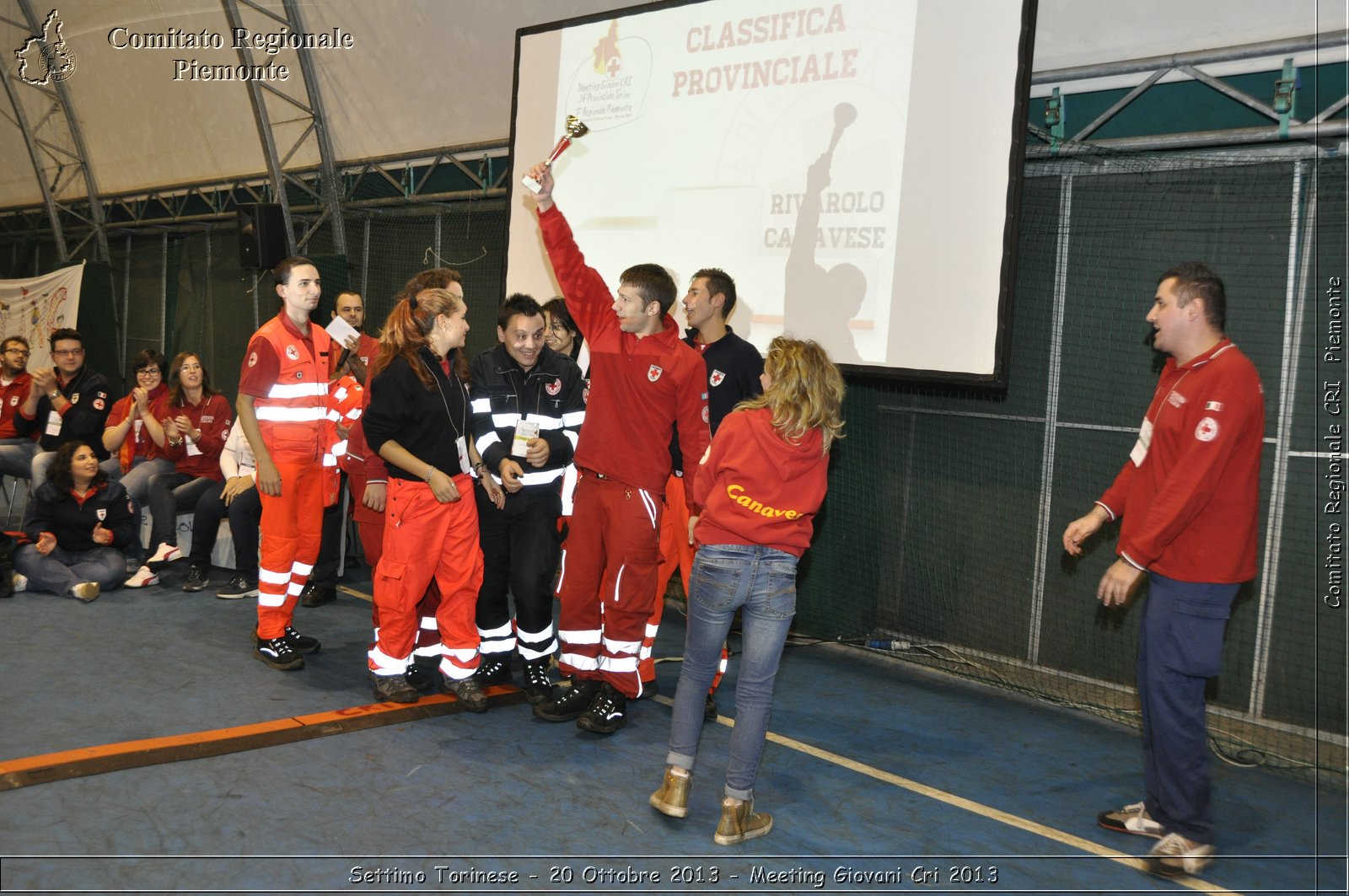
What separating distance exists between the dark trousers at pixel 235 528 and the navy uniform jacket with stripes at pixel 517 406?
104 inches

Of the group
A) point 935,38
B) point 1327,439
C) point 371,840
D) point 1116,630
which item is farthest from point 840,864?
point 935,38

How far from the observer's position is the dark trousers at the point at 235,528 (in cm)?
651

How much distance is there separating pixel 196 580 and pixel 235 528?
18.4 inches

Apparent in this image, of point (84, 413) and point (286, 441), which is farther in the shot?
point (84, 413)

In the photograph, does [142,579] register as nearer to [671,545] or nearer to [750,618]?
[671,545]

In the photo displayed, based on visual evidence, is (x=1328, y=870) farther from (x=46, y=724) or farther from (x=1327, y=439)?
(x=46, y=724)

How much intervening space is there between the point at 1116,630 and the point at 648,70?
459cm

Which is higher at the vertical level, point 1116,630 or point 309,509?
point 309,509

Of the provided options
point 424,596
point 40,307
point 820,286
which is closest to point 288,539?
point 424,596

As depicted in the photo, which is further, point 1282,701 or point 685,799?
point 1282,701

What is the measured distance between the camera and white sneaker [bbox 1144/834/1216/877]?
11.1ft

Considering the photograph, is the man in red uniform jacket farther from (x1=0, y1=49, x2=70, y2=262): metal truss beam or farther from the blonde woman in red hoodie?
(x1=0, y1=49, x2=70, y2=262): metal truss beam

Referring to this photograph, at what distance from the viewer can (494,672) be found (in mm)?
4891

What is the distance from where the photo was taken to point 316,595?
646 cm
